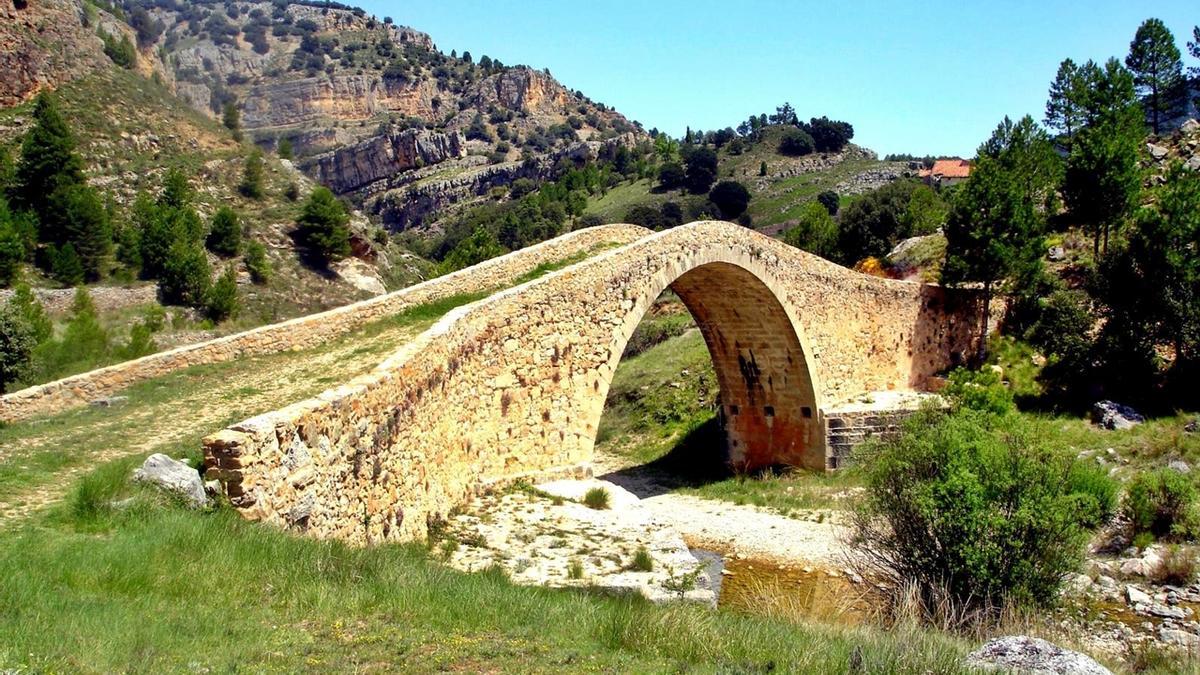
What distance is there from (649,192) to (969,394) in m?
59.3

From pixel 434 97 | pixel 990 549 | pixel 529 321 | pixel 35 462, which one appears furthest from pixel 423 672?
pixel 434 97

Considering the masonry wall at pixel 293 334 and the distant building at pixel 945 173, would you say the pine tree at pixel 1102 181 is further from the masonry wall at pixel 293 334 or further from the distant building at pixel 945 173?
the distant building at pixel 945 173

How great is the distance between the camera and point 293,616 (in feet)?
16.1

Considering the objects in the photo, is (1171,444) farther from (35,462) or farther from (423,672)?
(35,462)

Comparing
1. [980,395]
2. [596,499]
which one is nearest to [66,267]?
[596,499]

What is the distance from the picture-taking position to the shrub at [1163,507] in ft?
41.8

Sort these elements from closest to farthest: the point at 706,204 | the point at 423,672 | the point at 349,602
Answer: the point at 423,672
the point at 349,602
the point at 706,204

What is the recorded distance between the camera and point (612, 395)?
28.2 metres

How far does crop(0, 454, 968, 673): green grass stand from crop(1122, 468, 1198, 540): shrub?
8.64 metres

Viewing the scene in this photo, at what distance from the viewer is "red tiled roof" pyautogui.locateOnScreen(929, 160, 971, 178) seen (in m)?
69.1

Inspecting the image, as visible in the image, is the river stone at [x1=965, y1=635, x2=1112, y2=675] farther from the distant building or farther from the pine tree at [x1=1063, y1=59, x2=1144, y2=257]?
the distant building

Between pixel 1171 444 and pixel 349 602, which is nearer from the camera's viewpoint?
pixel 349 602

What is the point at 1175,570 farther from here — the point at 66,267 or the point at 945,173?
the point at 945,173

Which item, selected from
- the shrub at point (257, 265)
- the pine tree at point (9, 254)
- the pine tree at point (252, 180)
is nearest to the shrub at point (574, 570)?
the pine tree at point (9, 254)
